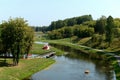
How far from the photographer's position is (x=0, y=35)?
79938mm

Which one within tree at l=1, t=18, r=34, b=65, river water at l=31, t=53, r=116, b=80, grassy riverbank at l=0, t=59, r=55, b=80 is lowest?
river water at l=31, t=53, r=116, b=80

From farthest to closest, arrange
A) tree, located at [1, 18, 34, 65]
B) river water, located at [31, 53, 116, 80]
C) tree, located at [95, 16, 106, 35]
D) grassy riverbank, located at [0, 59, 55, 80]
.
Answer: tree, located at [95, 16, 106, 35] → tree, located at [1, 18, 34, 65] → river water, located at [31, 53, 116, 80] → grassy riverbank, located at [0, 59, 55, 80]

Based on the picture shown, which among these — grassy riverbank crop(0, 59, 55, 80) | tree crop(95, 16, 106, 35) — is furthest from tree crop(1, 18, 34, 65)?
tree crop(95, 16, 106, 35)

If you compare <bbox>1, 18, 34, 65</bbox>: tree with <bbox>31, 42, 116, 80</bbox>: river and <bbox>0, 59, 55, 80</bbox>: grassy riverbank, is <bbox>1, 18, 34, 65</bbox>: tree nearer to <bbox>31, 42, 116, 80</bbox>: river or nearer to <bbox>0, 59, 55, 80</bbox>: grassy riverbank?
<bbox>0, 59, 55, 80</bbox>: grassy riverbank

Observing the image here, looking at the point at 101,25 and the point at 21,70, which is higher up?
the point at 101,25

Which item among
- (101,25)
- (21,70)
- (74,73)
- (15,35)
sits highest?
(101,25)

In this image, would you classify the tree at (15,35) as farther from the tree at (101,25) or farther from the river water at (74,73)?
the tree at (101,25)

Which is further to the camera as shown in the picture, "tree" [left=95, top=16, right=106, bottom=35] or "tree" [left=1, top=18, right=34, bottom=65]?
"tree" [left=95, top=16, right=106, bottom=35]

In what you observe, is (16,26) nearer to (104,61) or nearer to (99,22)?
(104,61)

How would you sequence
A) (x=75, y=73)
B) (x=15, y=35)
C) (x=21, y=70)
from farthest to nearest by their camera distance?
(x=15, y=35) < (x=75, y=73) < (x=21, y=70)

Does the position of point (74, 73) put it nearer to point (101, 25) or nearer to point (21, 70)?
point (21, 70)

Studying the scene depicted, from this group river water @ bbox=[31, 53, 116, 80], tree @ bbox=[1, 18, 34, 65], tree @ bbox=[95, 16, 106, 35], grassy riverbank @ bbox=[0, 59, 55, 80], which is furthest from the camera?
tree @ bbox=[95, 16, 106, 35]

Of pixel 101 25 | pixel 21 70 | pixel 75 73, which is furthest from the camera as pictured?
pixel 101 25

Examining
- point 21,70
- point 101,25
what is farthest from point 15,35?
point 101,25
